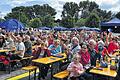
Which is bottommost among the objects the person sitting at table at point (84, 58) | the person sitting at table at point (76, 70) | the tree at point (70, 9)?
the person sitting at table at point (76, 70)

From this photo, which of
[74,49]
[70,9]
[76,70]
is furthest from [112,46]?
[70,9]

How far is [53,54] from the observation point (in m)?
9.91

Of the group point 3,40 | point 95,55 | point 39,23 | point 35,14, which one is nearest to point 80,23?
point 39,23

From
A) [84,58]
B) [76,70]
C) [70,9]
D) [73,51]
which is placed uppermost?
[70,9]

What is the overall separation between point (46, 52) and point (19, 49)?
74.7 inches

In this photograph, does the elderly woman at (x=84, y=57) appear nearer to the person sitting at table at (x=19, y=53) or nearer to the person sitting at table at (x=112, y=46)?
the person sitting at table at (x=19, y=53)

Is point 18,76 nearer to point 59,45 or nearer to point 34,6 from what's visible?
point 59,45

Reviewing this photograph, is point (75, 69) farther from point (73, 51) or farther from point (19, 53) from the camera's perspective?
point (19, 53)

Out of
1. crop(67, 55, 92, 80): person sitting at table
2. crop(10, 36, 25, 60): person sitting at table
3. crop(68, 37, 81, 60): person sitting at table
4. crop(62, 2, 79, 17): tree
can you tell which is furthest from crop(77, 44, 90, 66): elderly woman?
crop(62, 2, 79, 17): tree

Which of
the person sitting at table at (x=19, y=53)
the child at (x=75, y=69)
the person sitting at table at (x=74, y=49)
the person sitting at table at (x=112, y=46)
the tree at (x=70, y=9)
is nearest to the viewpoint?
the child at (x=75, y=69)

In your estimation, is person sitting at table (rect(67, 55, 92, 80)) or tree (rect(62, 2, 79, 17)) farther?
tree (rect(62, 2, 79, 17))

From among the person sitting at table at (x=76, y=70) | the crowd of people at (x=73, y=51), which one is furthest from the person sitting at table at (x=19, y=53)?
the person sitting at table at (x=76, y=70)

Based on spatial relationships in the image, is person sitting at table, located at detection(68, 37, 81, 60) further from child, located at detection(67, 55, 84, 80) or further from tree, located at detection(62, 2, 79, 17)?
tree, located at detection(62, 2, 79, 17)

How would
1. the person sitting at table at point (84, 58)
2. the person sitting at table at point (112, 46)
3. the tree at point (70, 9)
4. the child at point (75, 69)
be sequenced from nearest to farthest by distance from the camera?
the child at point (75, 69), the person sitting at table at point (84, 58), the person sitting at table at point (112, 46), the tree at point (70, 9)
